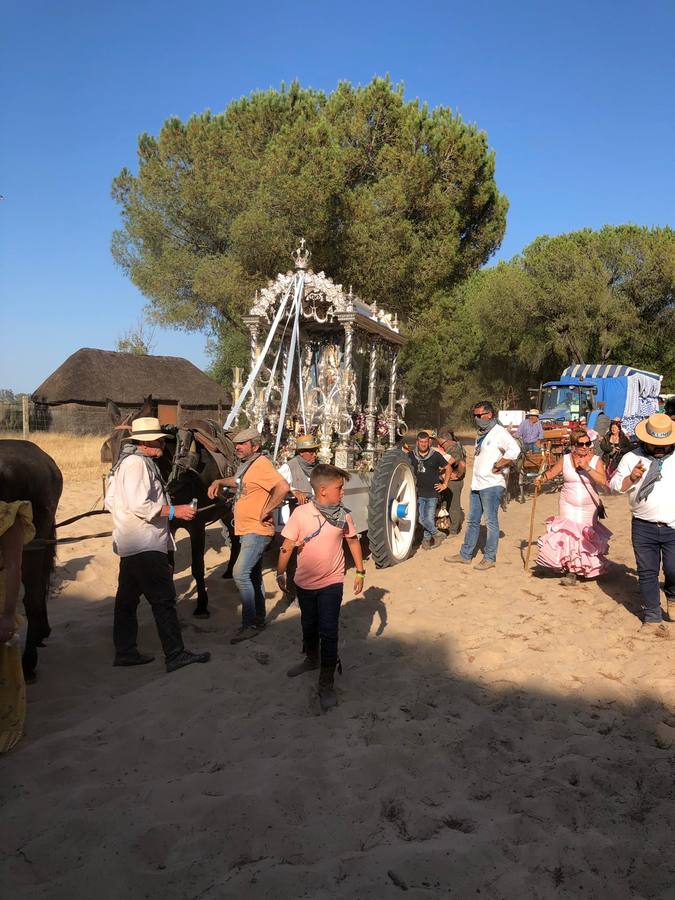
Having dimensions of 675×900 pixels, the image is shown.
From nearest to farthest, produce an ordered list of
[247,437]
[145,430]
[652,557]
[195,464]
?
[145,430] → [652,557] → [247,437] → [195,464]

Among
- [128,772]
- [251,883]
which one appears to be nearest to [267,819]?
[251,883]

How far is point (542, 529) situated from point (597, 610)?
417 cm

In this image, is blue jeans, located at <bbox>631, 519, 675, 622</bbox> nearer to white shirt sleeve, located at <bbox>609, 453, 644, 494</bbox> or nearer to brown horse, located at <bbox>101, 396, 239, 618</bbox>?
white shirt sleeve, located at <bbox>609, 453, 644, 494</bbox>

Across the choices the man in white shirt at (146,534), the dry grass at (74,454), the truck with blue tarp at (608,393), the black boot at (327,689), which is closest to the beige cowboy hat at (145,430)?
the man in white shirt at (146,534)

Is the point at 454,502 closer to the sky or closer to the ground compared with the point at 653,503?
closer to the ground

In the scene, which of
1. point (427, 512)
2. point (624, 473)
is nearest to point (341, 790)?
point (624, 473)

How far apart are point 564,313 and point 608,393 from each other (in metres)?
7.72

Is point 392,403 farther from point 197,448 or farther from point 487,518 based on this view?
point 197,448

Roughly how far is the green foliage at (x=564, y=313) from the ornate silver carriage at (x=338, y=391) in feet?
54.5

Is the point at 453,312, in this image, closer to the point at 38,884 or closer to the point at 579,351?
the point at 579,351

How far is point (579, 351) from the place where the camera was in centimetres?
2830

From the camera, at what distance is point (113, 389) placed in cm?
2597

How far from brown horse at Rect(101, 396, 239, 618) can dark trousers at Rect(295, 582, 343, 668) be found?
6.73ft

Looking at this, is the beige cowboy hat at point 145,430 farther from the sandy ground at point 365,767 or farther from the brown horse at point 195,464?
the sandy ground at point 365,767
